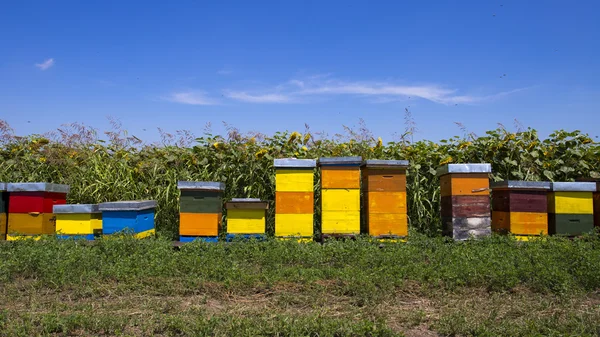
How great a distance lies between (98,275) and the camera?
4.66 m

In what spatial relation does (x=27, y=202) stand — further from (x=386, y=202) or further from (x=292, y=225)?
(x=386, y=202)

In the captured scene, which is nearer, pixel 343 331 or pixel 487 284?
pixel 343 331

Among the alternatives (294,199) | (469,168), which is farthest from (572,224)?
(294,199)

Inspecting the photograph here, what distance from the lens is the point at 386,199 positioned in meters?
6.38

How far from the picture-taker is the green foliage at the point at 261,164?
25.4 ft

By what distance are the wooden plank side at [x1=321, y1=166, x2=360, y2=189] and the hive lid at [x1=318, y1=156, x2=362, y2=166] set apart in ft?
A: 0.18

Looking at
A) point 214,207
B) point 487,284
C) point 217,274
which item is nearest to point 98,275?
point 217,274

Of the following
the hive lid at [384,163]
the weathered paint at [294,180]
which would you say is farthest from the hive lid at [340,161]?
the weathered paint at [294,180]

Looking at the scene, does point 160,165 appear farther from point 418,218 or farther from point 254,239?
point 418,218

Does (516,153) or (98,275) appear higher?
(516,153)

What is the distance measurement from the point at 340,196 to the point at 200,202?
191 cm

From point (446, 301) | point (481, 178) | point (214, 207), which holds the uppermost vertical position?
point (481, 178)

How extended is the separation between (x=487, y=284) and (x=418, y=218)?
3231 mm

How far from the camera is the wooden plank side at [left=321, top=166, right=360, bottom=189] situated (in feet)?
20.8
